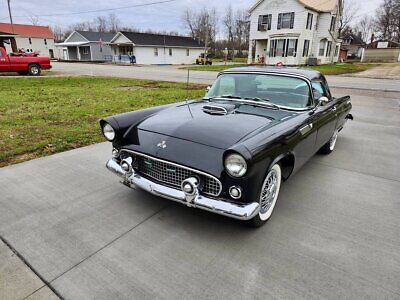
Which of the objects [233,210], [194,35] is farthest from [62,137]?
[194,35]

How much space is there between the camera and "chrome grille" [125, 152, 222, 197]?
2.57 meters

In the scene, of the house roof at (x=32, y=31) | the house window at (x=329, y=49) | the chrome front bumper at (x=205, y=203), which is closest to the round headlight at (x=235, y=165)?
the chrome front bumper at (x=205, y=203)

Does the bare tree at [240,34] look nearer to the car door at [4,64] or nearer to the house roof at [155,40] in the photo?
the house roof at [155,40]

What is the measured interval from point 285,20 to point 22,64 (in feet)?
79.3

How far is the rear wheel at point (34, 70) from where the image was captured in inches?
687

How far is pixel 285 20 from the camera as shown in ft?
97.8

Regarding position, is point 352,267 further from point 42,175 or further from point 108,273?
point 42,175

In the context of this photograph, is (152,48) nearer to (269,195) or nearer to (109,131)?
(109,131)

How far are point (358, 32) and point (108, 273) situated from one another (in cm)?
9909

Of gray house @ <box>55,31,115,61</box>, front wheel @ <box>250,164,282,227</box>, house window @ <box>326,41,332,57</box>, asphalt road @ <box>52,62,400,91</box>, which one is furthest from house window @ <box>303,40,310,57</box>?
front wheel @ <box>250,164,282,227</box>

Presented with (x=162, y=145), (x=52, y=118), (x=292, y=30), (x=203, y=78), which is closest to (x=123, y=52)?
(x=292, y=30)

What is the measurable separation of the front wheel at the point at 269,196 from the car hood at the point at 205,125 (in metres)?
0.48

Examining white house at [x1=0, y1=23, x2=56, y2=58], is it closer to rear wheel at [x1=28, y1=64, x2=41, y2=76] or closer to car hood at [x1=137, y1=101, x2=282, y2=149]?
rear wheel at [x1=28, y1=64, x2=41, y2=76]

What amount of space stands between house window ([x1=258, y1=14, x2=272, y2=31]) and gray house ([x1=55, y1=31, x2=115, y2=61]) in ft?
83.2
